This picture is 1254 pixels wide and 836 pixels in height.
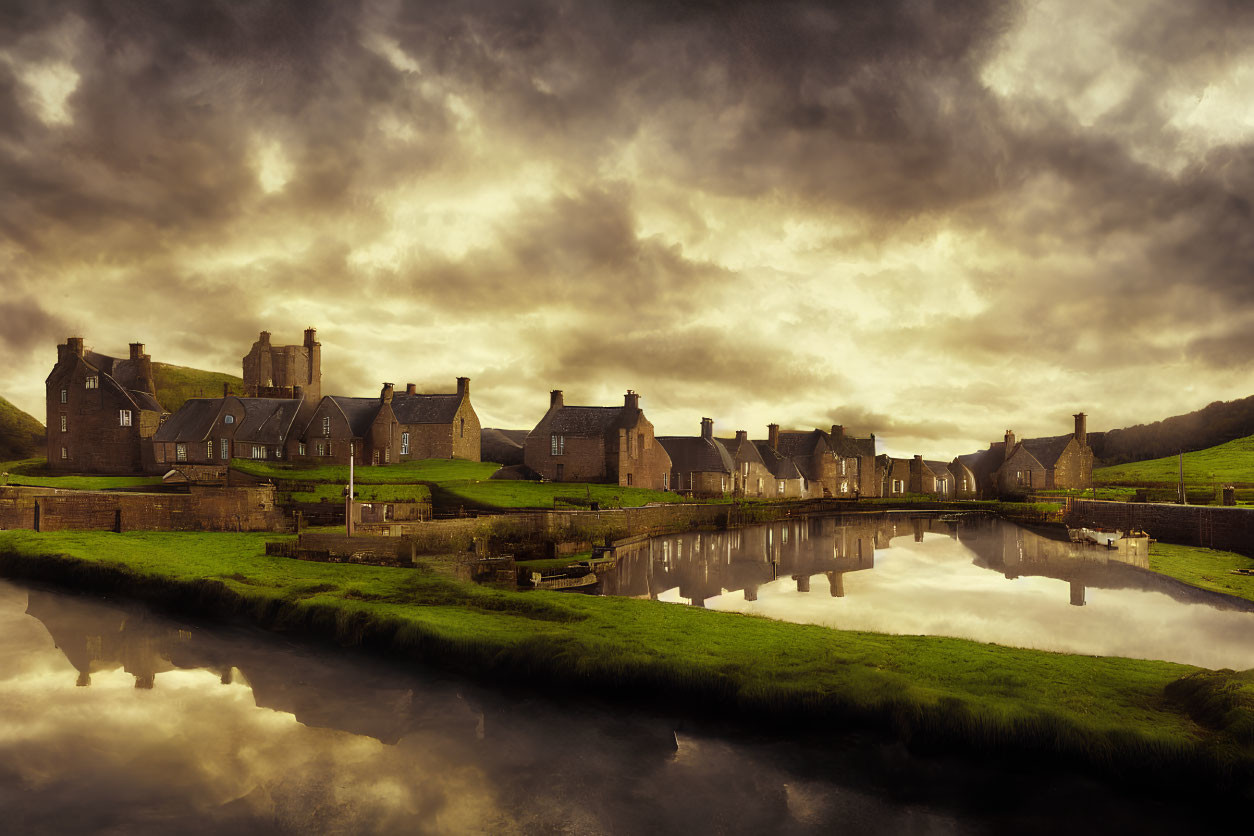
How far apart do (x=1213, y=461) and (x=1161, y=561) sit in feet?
305

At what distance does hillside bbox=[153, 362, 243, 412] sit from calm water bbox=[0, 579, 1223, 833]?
418 ft

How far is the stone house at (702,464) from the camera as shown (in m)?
83.2

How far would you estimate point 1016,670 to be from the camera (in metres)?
14.5

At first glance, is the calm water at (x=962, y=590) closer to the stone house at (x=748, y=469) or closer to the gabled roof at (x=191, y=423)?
the stone house at (x=748, y=469)

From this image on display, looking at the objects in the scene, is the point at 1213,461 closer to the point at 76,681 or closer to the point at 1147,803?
the point at 1147,803

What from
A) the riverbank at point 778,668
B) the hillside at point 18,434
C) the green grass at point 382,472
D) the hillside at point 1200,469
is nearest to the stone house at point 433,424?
the green grass at point 382,472

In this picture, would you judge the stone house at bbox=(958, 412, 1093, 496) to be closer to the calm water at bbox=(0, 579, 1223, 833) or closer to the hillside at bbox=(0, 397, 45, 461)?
the calm water at bbox=(0, 579, 1223, 833)

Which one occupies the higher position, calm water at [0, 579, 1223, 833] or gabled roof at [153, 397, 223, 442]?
gabled roof at [153, 397, 223, 442]

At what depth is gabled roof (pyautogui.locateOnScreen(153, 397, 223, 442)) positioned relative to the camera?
70375 millimetres

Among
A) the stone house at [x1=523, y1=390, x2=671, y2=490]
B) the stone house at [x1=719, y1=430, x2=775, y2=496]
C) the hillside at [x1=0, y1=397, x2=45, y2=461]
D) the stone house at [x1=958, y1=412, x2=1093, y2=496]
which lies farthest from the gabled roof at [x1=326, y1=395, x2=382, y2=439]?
the stone house at [x1=958, y1=412, x2=1093, y2=496]

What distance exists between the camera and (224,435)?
7094 cm

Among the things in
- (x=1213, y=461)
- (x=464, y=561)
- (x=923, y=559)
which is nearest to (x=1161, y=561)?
(x=923, y=559)

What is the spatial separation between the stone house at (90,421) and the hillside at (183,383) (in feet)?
192

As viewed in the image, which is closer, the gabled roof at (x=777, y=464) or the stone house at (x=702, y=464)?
the stone house at (x=702, y=464)
